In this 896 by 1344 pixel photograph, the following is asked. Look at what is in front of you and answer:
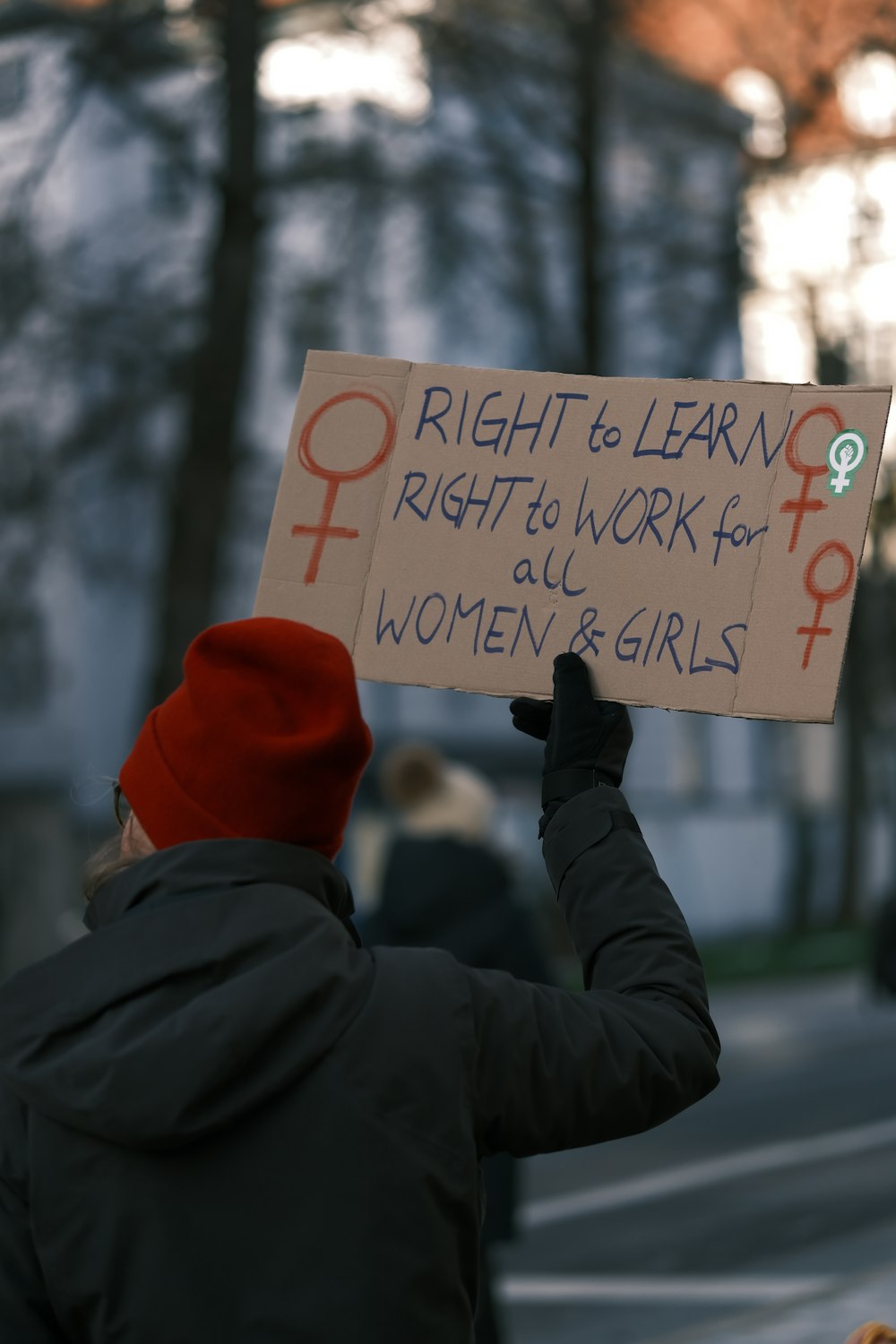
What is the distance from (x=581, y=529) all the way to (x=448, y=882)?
2856mm

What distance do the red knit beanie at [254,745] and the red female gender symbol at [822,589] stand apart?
0.70 metres

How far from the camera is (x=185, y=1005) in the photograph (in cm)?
173

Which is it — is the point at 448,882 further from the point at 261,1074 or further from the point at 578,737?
the point at 261,1074

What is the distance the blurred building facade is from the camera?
13688 mm

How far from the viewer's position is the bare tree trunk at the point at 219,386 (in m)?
12.7

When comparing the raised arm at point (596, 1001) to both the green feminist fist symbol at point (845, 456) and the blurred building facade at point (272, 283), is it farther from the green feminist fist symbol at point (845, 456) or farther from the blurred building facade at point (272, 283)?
the blurred building facade at point (272, 283)

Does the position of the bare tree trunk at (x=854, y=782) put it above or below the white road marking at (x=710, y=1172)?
above

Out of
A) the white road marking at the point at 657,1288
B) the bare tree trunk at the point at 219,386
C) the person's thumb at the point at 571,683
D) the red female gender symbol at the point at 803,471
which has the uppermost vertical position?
the bare tree trunk at the point at 219,386

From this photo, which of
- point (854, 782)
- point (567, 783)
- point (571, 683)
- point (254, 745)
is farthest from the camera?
point (854, 782)

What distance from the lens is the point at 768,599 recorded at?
7.89 feet

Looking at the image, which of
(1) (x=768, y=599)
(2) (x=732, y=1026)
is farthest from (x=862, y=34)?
(1) (x=768, y=599)

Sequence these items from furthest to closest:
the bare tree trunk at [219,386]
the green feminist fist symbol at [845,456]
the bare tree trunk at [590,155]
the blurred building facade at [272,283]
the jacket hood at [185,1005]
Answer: the bare tree trunk at [590,155] → the blurred building facade at [272,283] → the bare tree trunk at [219,386] → the green feminist fist symbol at [845,456] → the jacket hood at [185,1005]

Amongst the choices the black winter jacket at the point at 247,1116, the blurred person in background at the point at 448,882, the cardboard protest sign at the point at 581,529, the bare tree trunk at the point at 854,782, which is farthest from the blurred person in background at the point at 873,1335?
the bare tree trunk at the point at 854,782

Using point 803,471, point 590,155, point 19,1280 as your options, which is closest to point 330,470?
point 803,471
